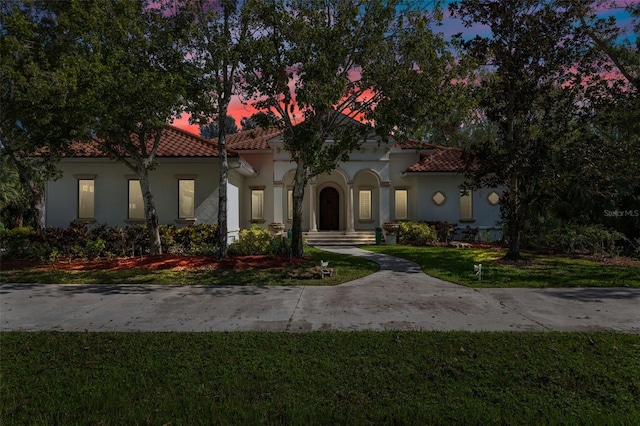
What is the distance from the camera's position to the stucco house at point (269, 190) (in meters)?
16.1

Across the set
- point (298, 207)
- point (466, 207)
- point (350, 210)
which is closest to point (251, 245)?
point (298, 207)

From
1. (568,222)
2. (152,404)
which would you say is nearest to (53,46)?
(152,404)

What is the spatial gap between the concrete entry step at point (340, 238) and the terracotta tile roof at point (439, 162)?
4.47 meters

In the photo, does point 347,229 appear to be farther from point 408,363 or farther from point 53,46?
point 408,363

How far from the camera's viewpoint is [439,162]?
20.8m

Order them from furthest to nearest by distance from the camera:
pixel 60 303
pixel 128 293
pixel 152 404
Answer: pixel 128 293
pixel 60 303
pixel 152 404

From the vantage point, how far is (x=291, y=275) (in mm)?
9609

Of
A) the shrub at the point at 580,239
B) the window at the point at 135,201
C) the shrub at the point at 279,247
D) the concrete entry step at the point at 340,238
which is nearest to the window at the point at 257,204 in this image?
the concrete entry step at the point at 340,238

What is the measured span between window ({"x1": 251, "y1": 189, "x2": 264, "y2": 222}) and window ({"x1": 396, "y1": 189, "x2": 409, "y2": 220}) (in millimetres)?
8047

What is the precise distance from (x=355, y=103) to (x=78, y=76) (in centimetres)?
791

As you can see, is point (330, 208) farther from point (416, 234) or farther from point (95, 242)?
point (95, 242)

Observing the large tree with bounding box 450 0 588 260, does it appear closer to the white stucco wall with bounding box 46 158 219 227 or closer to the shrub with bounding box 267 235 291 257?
the shrub with bounding box 267 235 291 257

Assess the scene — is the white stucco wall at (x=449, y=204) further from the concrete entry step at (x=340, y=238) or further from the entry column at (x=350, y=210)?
the entry column at (x=350, y=210)

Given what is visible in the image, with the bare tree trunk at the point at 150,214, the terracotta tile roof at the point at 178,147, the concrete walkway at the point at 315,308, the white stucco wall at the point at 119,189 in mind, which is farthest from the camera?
the white stucco wall at the point at 119,189
